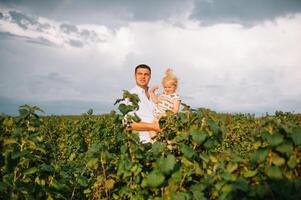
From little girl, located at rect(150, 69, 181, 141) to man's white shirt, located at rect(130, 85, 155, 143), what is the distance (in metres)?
0.22

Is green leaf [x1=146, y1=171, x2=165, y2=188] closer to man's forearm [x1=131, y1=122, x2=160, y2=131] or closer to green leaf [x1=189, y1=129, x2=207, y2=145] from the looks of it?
green leaf [x1=189, y1=129, x2=207, y2=145]

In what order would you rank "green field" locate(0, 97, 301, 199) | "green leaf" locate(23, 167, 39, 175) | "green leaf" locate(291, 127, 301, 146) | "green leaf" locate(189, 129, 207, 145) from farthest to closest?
1. "green leaf" locate(23, 167, 39, 175)
2. "green leaf" locate(189, 129, 207, 145)
3. "green field" locate(0, 97, 301, 199)
4. "green leaf" locate(291, 127, 301, 146)

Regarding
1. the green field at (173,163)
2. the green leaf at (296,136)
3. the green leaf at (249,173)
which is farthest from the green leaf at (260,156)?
the green leaf at (296,136)

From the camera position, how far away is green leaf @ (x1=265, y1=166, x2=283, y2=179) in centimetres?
319

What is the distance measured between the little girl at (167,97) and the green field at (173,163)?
142 cm

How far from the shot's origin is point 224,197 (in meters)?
3.37

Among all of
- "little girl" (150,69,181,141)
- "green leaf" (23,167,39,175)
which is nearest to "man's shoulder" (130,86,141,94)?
"little girl" (150,69,181,141)

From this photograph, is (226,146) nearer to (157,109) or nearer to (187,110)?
(157,109)

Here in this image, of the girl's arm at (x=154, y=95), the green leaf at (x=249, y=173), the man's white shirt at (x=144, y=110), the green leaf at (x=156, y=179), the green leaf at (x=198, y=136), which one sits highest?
the girl's arm at (x=154, y=95)

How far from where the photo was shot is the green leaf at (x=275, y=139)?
10.5 feet

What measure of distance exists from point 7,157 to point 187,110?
77.0 inches

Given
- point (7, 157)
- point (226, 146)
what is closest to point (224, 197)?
point (7, 157)

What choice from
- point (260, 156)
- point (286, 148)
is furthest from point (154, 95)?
point (286, 148)

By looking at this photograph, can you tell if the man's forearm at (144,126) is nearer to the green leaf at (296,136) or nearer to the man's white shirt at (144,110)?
the man's white shirt at (144,110)
